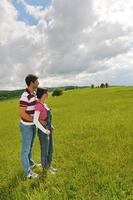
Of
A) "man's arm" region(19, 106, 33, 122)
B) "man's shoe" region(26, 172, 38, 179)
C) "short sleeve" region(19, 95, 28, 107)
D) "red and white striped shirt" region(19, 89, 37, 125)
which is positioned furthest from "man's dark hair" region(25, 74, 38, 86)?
"man's shoe" region(26, 172, 38, 179)

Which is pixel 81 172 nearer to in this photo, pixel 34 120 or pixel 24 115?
pixel 34 120

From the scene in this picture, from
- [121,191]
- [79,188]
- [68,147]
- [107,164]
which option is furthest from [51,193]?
[68,147]

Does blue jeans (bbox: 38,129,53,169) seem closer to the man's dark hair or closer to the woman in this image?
the woman

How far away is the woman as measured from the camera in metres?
10.5

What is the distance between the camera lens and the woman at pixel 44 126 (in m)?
10.5

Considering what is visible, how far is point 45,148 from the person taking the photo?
1088 centimetres

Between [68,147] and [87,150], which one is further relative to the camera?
[68,147]

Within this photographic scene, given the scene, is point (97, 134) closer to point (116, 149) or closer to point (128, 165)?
point (116, 149)

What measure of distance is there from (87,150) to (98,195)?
508cm

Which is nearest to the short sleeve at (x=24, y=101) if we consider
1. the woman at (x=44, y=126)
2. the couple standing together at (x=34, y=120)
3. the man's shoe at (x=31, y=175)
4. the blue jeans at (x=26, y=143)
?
the couple standing together at (x=34, y=120)

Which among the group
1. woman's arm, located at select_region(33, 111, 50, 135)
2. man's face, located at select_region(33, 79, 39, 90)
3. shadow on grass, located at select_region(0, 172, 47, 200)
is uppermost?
man's face, located at select_region(33, 79, 39, 90)

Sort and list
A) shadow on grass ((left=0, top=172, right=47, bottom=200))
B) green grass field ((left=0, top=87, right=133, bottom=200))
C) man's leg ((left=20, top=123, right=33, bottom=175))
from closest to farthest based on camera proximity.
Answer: green grass field ((left=0, top=87, right=133, bottom=200)) → shadow on grass ((left=0, top=172, right=47, bottom=200)) → man's leg ((left=20, top=123, right=33, bottom=175))

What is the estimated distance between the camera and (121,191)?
8766 mm

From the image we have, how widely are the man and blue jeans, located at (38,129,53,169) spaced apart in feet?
1.04
